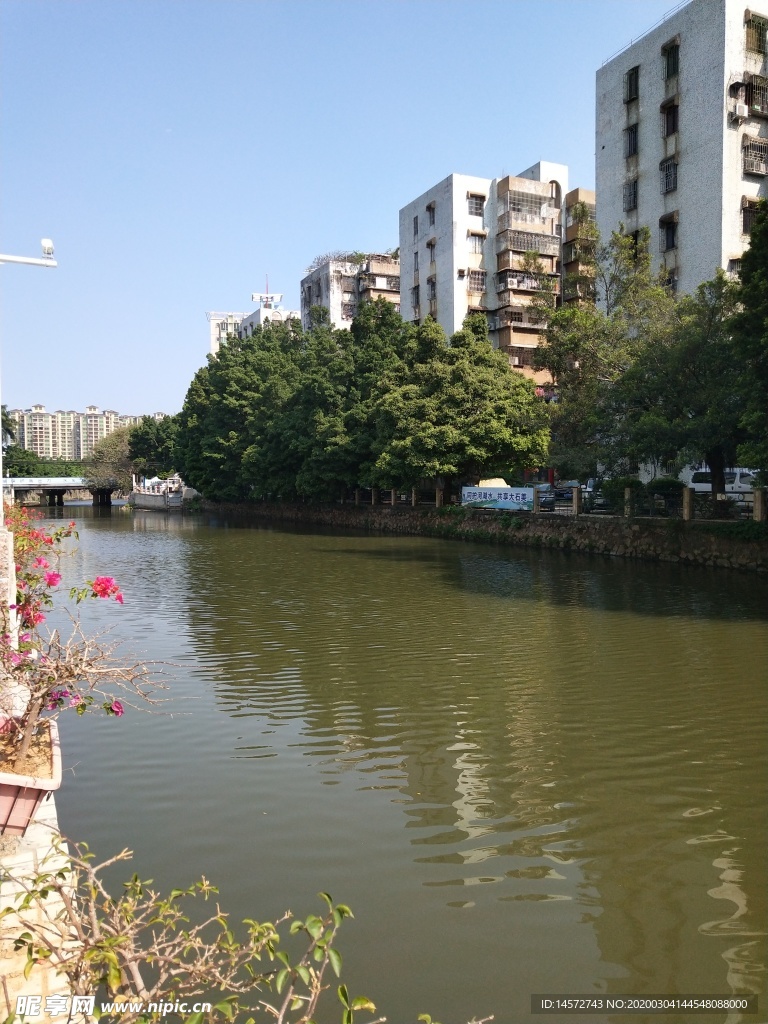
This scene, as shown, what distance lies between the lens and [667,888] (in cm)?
508

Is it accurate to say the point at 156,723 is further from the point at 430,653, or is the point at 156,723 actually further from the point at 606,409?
the point at 606,409

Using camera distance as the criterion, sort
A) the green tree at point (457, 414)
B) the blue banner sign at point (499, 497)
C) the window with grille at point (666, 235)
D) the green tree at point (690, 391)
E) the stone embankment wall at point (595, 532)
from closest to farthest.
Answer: the green tree at point (690, 391)
the stone embankment wall at point (595, 532)
the blue banner sign at point (499, 497)
the green tree at point (457, 414)
the window with grille at point (666, 235)

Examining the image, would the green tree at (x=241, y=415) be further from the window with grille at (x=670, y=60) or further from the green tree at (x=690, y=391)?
the green tree at (x=690, y=391)

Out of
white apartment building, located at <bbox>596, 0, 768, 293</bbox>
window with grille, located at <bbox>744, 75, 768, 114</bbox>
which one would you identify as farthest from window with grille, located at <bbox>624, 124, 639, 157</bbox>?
window with grille, located at <bbox>744, 75, 768, 114</bbox>

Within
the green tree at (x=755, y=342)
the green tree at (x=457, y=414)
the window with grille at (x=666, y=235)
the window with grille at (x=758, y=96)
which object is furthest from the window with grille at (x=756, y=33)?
the green tree at (x=755, y=342)

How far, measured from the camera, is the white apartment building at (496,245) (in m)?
48.4

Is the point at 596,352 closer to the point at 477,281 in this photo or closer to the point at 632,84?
the point at 632,84

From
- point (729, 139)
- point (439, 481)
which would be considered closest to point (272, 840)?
point (439, 481)

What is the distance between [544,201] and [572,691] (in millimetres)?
46082

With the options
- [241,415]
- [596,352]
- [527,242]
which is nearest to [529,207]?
[527,242]

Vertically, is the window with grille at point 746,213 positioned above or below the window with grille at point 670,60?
below

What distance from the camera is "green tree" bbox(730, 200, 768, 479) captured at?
16734mm

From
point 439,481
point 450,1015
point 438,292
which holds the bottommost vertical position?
point 450,1015

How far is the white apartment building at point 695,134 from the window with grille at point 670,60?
4 centimetres
